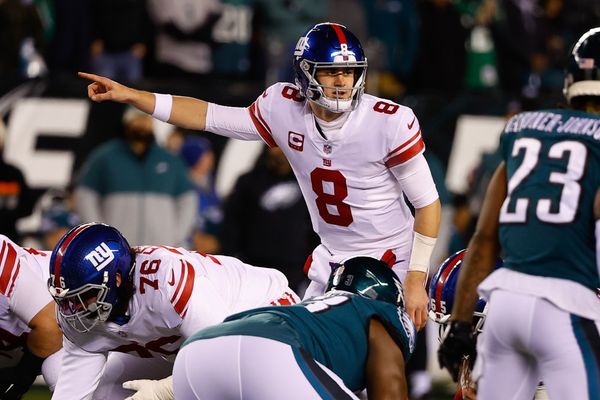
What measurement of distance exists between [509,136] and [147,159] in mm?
5640

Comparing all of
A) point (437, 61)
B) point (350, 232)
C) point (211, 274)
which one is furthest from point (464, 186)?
point (211, 274)

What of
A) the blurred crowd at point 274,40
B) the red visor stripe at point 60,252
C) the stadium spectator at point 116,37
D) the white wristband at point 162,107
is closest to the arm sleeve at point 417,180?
the white wristband at point 162,107

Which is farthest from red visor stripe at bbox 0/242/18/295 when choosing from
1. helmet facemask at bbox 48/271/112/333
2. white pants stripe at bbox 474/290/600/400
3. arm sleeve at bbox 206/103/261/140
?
white pants stripe at bbox 474/290/600/400

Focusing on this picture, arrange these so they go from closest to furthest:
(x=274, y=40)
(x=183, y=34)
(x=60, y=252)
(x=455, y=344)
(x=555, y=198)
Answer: (x=555, y=198) → (x=455, y=344) → (x=60, y=252) → (x=183, y=34) → (x=274, y=40)

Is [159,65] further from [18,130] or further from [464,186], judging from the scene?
[464,186]

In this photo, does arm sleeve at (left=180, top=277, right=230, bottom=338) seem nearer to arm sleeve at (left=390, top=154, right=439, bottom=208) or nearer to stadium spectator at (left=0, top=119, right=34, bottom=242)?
arm sleeve at (left=390, top=154, right=439, bottom=208)

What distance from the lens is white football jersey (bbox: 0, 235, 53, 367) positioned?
6.34 meters

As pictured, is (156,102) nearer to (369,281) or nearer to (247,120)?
(247,120)

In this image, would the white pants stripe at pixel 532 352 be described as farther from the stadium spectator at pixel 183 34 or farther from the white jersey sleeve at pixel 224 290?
the stadium spectator at pixel 183 34

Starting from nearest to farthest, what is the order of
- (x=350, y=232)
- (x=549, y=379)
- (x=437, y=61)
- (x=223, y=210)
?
1. (x=549, y=379)
2. (x=350, y=232)
3. (x=223, y=210)
4. (x=437, y=61)

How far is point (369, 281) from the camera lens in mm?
5160

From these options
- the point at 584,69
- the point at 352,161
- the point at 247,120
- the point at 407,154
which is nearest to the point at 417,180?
the point at 407,154

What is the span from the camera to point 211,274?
604 cm

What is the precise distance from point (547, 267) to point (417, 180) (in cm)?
164
